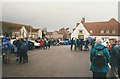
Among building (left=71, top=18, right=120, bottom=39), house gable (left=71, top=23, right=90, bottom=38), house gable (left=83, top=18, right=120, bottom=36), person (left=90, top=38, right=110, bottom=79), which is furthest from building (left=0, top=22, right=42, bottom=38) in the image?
person (left=90, top=38, right=110, bottom=79)

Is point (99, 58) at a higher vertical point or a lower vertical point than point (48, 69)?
higher

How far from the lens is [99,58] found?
6.43m

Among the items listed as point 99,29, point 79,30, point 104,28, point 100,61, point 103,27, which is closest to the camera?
point 100,61

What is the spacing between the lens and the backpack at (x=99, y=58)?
253 inches

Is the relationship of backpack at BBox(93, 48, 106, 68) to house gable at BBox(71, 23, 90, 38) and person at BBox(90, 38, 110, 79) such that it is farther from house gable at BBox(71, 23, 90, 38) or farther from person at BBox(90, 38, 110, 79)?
house gable at BBox(71, 23, 90, 38)

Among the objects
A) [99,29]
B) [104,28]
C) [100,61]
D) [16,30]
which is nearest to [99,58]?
[100,61]

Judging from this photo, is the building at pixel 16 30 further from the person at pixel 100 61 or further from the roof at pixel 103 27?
the person at pixel 100 61

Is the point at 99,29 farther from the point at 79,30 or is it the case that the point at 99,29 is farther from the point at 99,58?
the point at 99,58

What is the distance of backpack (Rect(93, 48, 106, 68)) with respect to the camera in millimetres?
6414

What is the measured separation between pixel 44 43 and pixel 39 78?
23.8 meters

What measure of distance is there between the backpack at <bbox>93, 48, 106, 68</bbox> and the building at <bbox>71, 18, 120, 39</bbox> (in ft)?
217

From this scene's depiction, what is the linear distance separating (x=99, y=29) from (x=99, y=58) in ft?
228

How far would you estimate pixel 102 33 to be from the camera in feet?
241

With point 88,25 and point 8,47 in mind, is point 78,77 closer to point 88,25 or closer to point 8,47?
point 8,47
